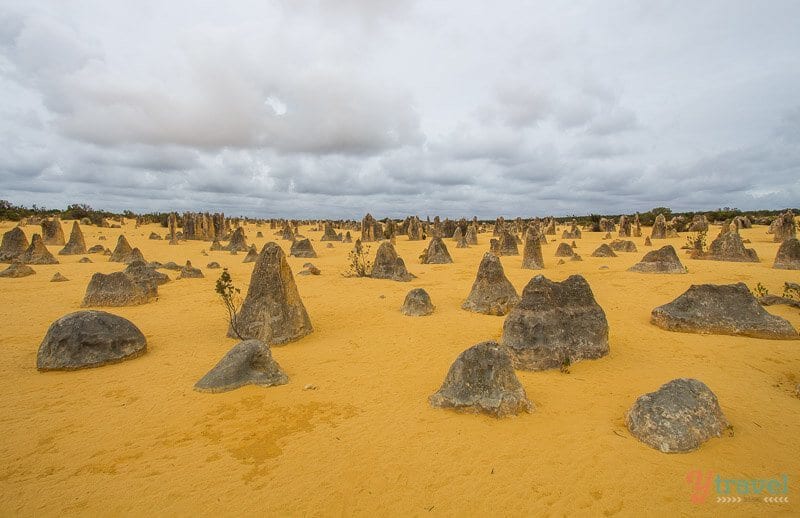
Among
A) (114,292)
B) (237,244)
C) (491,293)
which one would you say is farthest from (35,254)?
(491,293)

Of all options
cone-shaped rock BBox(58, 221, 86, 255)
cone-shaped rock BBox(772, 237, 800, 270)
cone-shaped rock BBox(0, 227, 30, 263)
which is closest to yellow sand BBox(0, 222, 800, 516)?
cone-shaped rock BBox(772, 237, 800, 270)

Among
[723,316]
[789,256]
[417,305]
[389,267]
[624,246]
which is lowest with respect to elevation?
[417,305]

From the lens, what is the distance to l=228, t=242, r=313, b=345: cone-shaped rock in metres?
8.70

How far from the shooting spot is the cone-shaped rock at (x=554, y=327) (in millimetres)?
7086

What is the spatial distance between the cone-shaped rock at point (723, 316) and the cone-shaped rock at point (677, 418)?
4.72 meters

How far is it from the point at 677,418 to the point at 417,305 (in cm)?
694

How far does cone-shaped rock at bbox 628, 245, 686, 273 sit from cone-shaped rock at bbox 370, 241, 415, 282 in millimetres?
9453

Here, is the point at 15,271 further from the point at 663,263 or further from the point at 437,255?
the point at 663,263

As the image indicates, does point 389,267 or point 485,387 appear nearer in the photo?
point 485,387

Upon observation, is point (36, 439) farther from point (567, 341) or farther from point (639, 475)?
point (567, 341)

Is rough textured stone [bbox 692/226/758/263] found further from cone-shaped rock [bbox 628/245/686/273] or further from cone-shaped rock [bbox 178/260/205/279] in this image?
cone-shaped rock [bbox 178/260/205/279]

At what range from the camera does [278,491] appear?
155 inches

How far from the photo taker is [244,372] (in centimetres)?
636

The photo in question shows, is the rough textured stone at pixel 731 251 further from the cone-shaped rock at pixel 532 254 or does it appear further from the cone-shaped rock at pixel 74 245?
the cone-shaped rock at pixel 74 245
